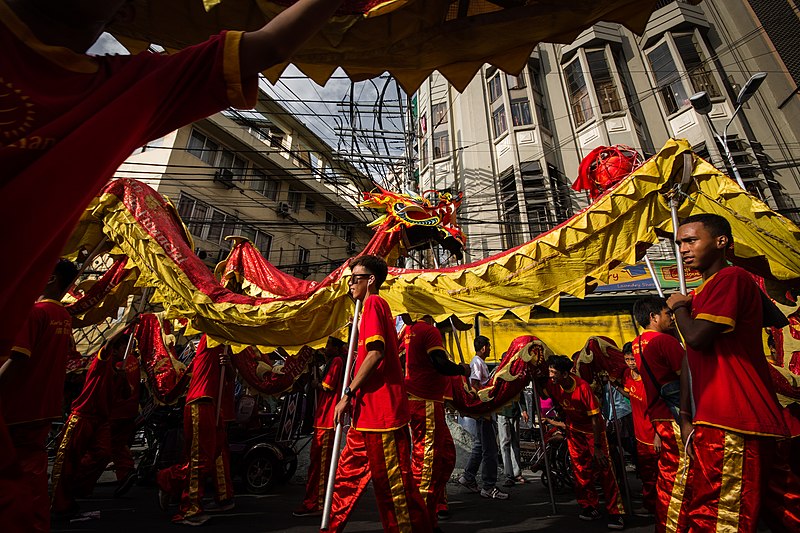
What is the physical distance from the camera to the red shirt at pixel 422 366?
14.5 ft

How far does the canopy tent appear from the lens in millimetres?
1816

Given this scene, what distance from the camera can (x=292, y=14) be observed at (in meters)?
1.09

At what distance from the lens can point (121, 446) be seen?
5711mm

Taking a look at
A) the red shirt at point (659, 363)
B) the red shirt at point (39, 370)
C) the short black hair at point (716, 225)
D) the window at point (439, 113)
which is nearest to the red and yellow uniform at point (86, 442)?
the red shirt at point (39, 370)

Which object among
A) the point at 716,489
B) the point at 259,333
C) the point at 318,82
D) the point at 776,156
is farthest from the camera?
the point at 776,156

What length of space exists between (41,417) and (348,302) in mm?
2602

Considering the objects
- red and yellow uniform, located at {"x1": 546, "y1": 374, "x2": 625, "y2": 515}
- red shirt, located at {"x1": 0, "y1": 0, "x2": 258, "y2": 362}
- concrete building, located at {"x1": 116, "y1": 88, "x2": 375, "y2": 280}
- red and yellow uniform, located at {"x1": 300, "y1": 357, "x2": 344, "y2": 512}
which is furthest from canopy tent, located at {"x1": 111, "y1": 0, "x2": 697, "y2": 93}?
concrete building, located at {"x1": 116, "y1": 88, "x2": 375, "y2": 280}

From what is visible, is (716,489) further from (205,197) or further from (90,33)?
(205,197)

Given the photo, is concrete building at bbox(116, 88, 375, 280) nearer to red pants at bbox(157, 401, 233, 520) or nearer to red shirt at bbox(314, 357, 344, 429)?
red shirt at bbox(314, 357, 344, 429)

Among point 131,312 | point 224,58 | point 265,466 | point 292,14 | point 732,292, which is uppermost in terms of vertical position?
point 131,312

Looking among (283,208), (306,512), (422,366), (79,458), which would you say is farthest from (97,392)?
(283,208)

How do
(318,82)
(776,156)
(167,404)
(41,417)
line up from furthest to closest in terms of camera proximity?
(776,156), (167,404), (41,417), (318,82)

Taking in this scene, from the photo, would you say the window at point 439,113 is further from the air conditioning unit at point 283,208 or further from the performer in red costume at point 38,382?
the performer in red costume at point 38,382

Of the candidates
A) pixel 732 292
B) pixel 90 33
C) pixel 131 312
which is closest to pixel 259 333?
pixel 131 312
